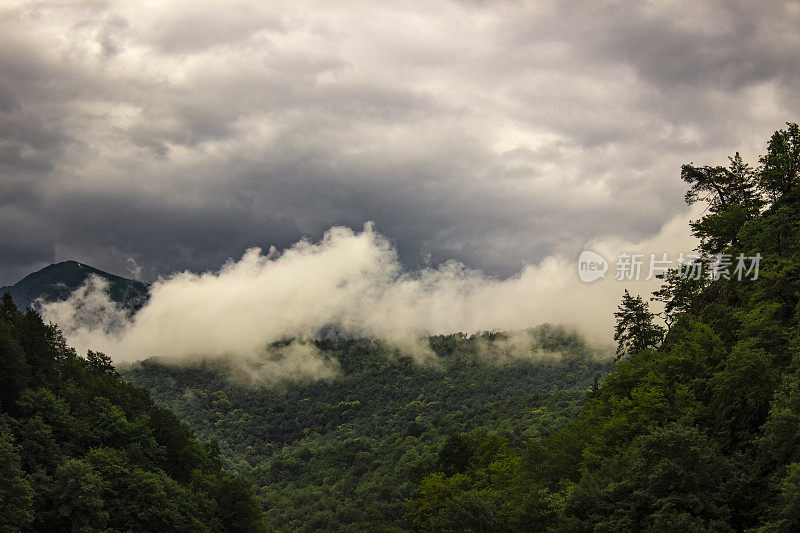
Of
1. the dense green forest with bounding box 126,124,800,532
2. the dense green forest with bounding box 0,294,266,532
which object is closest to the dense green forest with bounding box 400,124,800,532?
the dense green forest with bounding box 126,124,800,532

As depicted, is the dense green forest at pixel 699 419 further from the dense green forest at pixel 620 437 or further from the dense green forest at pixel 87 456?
the dense green forest at pixel 87 456

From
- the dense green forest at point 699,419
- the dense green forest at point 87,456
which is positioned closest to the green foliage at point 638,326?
the dense green forest at point 699,419

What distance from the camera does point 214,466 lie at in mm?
109688

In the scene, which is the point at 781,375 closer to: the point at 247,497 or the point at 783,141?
the point at 783,141

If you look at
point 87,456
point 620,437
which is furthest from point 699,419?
point 87,456

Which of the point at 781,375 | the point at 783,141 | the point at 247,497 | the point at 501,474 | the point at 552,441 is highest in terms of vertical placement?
the point at 783,141

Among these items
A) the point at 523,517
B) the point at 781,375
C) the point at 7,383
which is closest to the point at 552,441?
the point at 523,517

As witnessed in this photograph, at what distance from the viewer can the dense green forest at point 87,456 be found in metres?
68.6

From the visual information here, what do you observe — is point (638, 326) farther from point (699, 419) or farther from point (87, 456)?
point (87, 456)

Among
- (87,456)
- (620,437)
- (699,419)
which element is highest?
(699,419)

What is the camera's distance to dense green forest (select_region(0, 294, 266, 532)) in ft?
225

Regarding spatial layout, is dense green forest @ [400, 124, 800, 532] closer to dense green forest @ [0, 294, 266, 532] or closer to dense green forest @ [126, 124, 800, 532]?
dense green forest @ [126, 124, 800, 532]

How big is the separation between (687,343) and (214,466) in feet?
251

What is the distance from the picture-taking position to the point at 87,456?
77.5 metres
